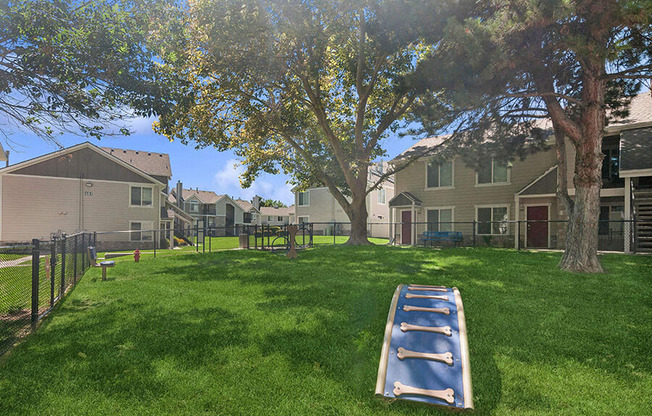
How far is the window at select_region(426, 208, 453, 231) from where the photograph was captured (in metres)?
22.3

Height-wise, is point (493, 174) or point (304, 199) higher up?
point (493, 174)

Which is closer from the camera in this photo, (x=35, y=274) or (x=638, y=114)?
(x=35, y=274)

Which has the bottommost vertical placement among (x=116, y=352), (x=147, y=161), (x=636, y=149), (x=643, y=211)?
(x=116, y=352)

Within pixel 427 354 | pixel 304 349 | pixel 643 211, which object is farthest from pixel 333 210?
pixel 427 354

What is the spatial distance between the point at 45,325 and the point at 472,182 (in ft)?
67.5

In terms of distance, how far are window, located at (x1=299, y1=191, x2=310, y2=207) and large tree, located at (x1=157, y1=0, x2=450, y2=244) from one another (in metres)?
18.3

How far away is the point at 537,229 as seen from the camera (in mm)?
19406

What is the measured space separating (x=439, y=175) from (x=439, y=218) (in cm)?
263

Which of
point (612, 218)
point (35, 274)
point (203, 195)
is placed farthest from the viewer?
point (203, 195)

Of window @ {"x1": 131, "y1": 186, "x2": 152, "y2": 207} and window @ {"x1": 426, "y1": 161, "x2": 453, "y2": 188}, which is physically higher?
window @ {"x1": 426, "y1": 161, "x2": 453, "y2": 188}

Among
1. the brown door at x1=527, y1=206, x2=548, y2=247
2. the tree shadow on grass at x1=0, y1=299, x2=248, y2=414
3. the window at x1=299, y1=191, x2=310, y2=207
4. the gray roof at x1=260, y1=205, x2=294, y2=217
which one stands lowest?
the tree shadow on grass at x1=0, y1=299, x2=248, y2=414

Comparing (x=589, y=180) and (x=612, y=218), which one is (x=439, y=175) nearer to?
(x=612, y=218)

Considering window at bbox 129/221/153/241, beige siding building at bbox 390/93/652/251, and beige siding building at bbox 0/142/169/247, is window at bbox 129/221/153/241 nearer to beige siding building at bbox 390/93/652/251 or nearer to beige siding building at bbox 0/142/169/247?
beige siding building at bbox 0/142/169/247

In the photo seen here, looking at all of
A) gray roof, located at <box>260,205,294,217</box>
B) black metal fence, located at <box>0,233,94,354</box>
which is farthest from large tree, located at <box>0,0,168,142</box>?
gray roof, located at <box>260,205,294,217</box>
